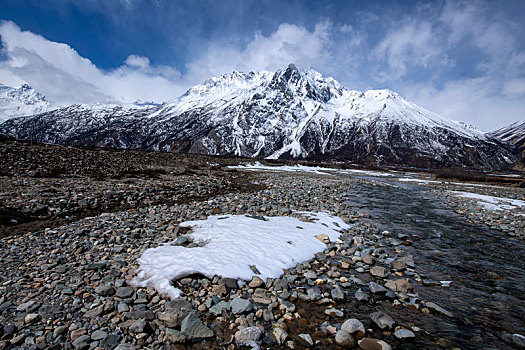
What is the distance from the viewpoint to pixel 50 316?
14.2 feet

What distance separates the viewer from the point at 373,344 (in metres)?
4.18

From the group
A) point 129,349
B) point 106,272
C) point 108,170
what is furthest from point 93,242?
point 108,170

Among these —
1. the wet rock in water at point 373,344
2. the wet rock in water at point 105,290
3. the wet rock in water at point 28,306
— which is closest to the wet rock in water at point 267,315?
the wet rock in water at point 373,344

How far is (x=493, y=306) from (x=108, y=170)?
28.3 metres

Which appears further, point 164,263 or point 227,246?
point 227,246

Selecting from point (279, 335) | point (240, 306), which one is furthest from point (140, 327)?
point (279, 335)

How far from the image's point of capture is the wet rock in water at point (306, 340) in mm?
4215

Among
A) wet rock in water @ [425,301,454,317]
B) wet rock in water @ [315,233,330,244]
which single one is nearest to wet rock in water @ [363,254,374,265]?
wet rock in water @ [315,233,330,244]

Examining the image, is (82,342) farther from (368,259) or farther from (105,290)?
(368,259)

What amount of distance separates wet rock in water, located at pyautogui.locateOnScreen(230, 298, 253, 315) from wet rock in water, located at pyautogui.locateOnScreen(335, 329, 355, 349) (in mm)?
1763

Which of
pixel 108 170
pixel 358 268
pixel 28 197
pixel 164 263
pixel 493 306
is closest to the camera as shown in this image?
pixel 493 306

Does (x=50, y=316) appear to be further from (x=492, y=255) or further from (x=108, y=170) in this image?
(x=108, y=170)

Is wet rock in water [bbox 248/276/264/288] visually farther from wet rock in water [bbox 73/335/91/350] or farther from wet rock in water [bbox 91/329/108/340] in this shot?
wet rock in water [bbox 73/335/91/350]

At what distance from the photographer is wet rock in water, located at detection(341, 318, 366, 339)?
4.49 m
